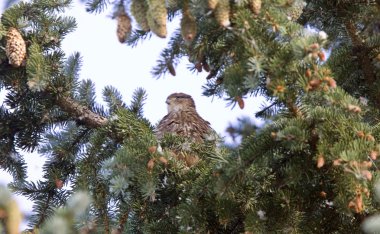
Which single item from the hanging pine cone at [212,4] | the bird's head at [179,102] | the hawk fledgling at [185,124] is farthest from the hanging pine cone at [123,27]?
the bird's head at [179,102]

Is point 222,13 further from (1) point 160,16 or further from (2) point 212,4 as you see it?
(1) point 160,16

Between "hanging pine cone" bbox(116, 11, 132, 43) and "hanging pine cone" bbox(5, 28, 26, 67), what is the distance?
0.70 meters

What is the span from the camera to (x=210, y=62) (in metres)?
2.31

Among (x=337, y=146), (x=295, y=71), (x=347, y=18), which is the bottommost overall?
(x=337, y=146)

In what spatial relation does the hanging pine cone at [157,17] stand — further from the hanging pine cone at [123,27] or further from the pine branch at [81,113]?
the pine branch at [81,113]

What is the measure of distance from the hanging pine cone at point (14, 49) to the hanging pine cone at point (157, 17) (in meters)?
0.83

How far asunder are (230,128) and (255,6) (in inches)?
45.2

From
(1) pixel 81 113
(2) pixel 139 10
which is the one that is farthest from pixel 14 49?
(2) pixel 139 10

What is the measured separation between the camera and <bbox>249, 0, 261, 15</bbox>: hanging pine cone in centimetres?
204

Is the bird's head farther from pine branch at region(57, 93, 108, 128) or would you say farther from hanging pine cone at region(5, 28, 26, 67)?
hanging pine cone at region(5, 28, 26, 67)

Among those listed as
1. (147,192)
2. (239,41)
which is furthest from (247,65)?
(147,192)

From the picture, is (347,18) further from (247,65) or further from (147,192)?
(147,192)

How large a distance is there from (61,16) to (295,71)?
1350 mm

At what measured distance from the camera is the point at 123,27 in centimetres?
208
